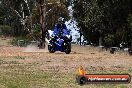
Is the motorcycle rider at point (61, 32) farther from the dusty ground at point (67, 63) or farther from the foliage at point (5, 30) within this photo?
the foliage at point (5, 30)

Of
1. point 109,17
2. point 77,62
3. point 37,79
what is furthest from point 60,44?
point 109,17

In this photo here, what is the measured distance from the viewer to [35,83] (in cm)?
1052

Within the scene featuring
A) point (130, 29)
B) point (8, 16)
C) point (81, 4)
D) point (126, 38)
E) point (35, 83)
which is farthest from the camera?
point (8, 16)

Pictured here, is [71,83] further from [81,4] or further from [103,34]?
[81,4]

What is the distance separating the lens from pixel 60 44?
27734mm

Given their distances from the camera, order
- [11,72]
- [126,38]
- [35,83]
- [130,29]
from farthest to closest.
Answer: [126,38], [130,29], [11,72], [35,83]

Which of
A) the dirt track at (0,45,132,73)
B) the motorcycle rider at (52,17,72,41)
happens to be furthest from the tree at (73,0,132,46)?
the dirt track at (0,45,132,73)

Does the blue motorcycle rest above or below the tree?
below

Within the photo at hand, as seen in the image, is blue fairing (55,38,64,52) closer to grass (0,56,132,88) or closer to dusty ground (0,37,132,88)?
dusty ground (0,37,132,88)

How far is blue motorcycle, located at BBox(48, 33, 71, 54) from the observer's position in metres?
27.4

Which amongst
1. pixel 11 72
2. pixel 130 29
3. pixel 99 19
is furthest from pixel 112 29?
pixel 11 72

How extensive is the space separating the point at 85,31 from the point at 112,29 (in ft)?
37.2

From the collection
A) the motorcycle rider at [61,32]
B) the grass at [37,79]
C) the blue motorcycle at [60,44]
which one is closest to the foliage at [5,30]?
the blue motorcycle at [60,44]

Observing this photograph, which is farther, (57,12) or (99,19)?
(57,12)
